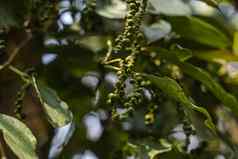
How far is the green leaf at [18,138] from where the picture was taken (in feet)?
2.78

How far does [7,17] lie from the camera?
1125 millimetres

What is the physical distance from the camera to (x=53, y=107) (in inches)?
39.2

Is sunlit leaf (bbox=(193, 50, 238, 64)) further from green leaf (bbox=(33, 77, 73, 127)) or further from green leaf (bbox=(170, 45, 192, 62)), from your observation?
green leaf (bbox=(33, 77, 73, 127))

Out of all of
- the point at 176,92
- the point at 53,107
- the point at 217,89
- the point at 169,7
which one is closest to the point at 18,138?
the point at 53,107

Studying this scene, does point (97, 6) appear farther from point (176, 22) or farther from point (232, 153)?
point (232, 153)

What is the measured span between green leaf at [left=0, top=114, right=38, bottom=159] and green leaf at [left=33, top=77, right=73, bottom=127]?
0.29ft

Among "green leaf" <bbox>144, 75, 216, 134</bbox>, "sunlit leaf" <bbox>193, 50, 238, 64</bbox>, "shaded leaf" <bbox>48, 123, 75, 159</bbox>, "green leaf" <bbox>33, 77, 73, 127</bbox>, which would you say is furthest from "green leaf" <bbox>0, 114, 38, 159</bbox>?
"sunlit leaf" <bbox>193, 50, 238, 64</bbox>

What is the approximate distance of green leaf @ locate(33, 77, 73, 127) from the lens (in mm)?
978

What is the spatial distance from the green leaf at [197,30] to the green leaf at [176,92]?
10.5 inches

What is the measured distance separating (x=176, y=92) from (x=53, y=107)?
0.60 feet

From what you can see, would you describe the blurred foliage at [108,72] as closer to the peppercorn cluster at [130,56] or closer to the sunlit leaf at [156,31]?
the sunlit leaf at [156,31]

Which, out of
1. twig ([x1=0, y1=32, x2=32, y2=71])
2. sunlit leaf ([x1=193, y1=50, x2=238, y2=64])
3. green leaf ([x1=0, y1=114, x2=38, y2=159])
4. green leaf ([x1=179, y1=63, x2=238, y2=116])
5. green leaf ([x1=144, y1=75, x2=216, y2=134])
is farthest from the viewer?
sunlit leaf ([x1=193, y1=50, x2=238, y2=64])

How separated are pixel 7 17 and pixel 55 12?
0.15m

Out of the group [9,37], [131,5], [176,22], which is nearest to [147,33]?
[176,22]
